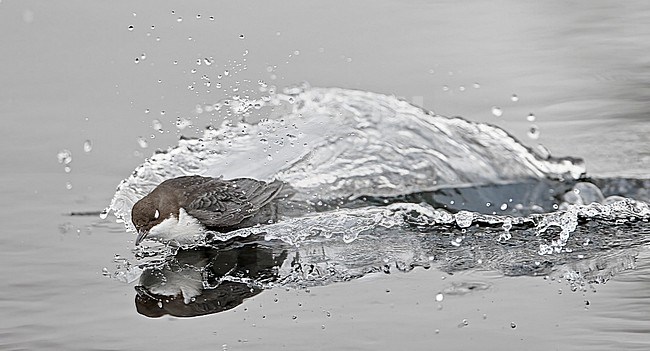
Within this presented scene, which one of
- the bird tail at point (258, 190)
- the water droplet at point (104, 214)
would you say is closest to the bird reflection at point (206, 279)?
the bird tail at point (258, 190)

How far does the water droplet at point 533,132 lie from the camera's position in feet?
30.1

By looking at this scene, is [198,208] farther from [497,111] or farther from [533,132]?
[497,111]

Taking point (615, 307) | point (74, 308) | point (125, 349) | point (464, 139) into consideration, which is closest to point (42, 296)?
point (74, 308)

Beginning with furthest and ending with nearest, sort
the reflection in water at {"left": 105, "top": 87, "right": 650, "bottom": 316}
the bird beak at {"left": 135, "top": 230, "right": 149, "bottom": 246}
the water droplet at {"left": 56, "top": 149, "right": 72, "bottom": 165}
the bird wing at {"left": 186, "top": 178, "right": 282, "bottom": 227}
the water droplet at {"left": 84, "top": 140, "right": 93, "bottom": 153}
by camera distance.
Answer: the water droplet at {"left": 84, "top": 140, "right": 93, "bottom": 153} → the water droplet at {"left": 56, "top": 149, "right": 72, "bottom": 165} → the bird wing at {"left": 186, "top": 178, "right": 282, "bottom": 227} → the bird beak at {"left": 135, "top": 230, "right": 149, "bottom": 246} → the reflection in water at {"left": 105, "top": 87, "right": 650, "bottom": 316}

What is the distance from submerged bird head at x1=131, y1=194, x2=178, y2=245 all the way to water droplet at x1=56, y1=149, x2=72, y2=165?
1.64 meters

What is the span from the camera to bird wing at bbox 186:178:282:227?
7.31 meters

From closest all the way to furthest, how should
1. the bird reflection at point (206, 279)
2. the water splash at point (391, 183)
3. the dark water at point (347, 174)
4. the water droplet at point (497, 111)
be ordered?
1. the dark water at point (347, 174)
2. the bird reflection at point (206, 279)
3. the water splash at point (391, 183)
4. the water droplet at point (497, 111)

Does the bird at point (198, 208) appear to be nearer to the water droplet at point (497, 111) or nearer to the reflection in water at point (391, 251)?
the reflection in water at point (391, 251)

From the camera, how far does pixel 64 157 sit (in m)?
8.64

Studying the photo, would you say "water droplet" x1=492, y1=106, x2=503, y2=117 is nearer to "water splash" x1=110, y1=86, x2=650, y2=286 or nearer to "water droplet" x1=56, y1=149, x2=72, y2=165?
"water splash" x1=110, y1=86, x2=650, y2=286

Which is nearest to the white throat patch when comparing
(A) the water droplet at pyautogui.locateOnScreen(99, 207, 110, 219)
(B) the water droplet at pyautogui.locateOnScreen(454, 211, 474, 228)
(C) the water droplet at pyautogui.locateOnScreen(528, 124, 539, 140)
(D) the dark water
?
(D) the dark water

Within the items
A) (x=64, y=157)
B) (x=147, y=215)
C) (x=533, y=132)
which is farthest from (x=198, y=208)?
(x=533, y=132)

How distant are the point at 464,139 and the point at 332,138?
0.90 metres

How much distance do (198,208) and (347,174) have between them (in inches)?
64.1
